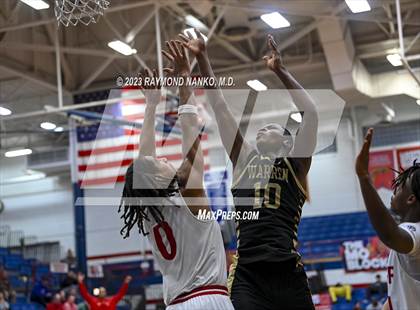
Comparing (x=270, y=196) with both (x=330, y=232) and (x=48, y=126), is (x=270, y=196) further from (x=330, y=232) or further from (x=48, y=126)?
(x=330, y=232)

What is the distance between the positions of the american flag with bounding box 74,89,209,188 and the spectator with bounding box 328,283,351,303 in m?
4.60

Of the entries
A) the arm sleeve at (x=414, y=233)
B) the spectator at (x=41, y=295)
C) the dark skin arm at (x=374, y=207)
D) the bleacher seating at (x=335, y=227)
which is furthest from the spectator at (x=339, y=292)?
the dark skin arm at (x=374, y=207)

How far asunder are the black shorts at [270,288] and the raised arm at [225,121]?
28.7 inches

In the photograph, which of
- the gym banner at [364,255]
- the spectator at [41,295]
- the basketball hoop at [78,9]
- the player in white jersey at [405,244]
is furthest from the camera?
the gym banner at [364,255]

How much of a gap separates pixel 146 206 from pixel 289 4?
1340cm

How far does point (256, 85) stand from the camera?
20.9 m

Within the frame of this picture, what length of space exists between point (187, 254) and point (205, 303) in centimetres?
29

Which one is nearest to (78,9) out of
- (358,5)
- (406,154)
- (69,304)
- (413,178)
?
(413,178)

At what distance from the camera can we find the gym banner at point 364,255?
1988 cm

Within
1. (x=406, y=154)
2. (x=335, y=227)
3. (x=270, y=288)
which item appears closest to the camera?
(x=270, y=288)

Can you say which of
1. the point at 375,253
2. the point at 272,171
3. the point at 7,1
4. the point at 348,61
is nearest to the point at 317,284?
the point at 375,253

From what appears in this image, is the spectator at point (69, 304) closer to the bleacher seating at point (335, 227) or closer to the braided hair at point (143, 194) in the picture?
the bleacher seating at point (335, 227)

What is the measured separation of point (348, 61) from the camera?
19469mm

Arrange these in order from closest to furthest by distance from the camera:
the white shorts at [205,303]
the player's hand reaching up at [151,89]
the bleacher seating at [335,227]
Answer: the white shorts at [205,303] < the player's hand reaching up at [151,89] < the bleacher seating at [335,227]
